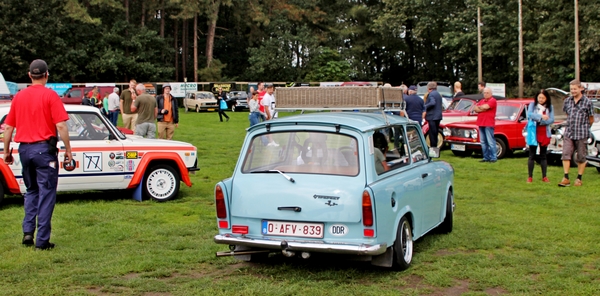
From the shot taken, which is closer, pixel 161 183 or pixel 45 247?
pixel 45 247

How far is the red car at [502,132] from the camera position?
17.9 metres

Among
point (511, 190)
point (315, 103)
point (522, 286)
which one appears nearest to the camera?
point (522, 286)

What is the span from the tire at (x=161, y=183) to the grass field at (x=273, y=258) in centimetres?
23

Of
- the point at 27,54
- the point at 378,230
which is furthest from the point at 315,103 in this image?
the point at 27,54

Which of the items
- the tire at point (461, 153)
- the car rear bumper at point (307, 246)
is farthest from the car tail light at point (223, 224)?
the tire at point (461, 153)

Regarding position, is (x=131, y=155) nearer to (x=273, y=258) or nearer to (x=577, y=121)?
(x=273, y=258)

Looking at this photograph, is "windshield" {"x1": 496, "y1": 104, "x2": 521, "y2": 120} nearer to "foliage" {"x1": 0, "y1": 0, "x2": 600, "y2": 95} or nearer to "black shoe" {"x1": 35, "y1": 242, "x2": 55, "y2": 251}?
"black shoe" {"x1": 35, "y1": 242, "x2": 55, "y2": 251}

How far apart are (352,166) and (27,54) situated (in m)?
53.1

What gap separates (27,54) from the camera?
54438mm

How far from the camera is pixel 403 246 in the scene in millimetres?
6859

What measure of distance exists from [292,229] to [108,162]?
16.5 feet

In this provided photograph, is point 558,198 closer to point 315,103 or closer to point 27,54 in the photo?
point 315,103

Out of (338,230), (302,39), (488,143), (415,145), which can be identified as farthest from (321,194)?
(302,39)

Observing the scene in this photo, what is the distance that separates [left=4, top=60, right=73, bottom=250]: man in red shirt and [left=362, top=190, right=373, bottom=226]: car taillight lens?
10.7 ft
